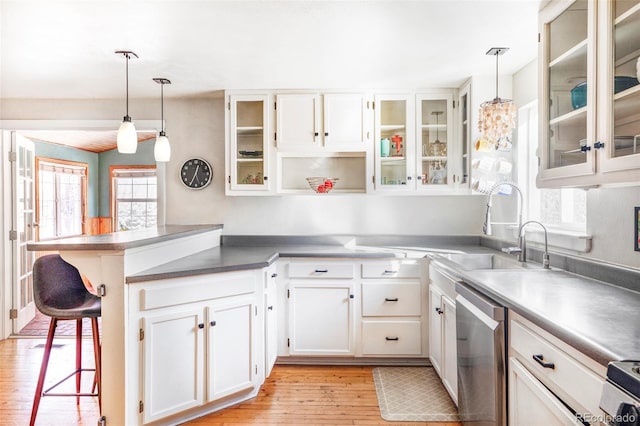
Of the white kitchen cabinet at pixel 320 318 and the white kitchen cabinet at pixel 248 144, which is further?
the white kitchen cabinet at pixel 248 144

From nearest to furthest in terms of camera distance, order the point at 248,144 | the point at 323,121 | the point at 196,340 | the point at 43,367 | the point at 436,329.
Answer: the point at 43,367 → the point at 196,340 → the point at 436,329 → the point at 323,121 → the point at 248,144

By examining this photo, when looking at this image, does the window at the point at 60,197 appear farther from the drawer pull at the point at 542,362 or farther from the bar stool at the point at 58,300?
the drawer pull at the point at 542,362

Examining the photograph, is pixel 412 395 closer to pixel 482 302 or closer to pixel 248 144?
pixel 482 302

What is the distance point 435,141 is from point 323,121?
0.98 metres

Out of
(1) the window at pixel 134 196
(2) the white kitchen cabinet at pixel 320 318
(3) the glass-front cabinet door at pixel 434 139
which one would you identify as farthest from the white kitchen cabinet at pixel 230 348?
(1) the window at pixel 134 196

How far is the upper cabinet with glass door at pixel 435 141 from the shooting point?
3.30 meters

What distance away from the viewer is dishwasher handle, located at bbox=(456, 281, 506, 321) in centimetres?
162

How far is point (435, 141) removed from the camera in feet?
10.9

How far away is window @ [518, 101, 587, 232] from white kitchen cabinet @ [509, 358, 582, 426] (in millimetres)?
1367

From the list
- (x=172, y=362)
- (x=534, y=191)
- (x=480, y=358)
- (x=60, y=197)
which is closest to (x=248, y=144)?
(x=172, y=362)

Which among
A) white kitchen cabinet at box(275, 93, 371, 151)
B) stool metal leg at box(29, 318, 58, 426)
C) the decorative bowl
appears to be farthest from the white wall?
stool metal leg at box(29, 318, 58, 426)

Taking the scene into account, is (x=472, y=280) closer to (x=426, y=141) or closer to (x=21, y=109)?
(x=426, y=141)

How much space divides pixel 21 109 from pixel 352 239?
132 inches

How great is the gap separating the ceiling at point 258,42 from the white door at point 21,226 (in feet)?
2.47
